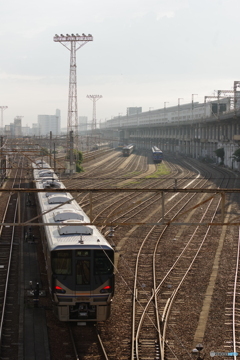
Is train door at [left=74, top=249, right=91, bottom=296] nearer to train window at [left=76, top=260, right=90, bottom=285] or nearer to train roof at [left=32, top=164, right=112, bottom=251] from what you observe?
train window at [left=76, top=260, right=90, bottom=285]

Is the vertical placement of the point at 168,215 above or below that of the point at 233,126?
below

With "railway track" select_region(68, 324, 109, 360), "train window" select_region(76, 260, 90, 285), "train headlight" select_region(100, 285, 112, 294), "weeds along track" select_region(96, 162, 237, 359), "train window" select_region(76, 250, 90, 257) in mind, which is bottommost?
"railway track" select_region(68, 324, 109, 360)

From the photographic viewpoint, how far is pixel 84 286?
9.96m

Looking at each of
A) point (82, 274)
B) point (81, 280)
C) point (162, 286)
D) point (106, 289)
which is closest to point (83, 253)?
point (82, 274)

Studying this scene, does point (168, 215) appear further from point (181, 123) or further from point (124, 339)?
point (181, 123)

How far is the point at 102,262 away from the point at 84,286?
61 cm

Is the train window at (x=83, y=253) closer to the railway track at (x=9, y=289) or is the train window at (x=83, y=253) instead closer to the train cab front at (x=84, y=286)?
the train cab front at (x=84, y=286)

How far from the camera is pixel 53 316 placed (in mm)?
10688

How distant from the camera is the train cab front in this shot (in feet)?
32.5

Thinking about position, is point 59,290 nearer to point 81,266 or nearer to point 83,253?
point 81,266

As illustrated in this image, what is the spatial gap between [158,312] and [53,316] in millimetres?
2338

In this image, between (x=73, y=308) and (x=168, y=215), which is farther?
(x=168, y=215)

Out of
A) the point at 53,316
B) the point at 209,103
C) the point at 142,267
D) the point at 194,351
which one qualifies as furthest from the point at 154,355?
the point at 209,103

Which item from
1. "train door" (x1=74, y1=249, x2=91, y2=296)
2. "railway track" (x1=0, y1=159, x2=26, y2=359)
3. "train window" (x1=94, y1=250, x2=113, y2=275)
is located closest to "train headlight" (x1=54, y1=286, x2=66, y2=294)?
Answer: "train door" (x1=74, y1=249, x2=91, y2=296)
